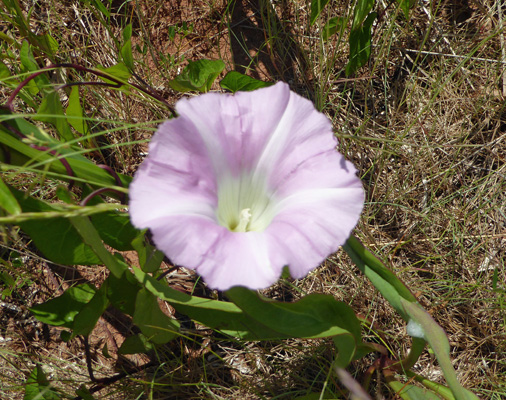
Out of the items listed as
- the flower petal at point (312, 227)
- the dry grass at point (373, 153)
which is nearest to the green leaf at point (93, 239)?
the flower petal at point (312, 227)

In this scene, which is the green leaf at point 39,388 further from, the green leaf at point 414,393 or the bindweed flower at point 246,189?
the green leaf at point 414,393

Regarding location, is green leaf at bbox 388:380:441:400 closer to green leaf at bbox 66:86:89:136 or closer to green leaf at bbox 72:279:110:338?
green leaf at bbox 72:279:110:338

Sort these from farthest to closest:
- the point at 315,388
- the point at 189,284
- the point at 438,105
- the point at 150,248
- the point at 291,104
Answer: the point at 438,105
the point at 189,284
the point at 315,388
the point at 150,248
the point at 291,104

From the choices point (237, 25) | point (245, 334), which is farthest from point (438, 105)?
point (245, 334)

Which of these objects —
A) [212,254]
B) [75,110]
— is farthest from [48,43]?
[212,254]

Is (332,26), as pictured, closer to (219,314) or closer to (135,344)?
(219,314)

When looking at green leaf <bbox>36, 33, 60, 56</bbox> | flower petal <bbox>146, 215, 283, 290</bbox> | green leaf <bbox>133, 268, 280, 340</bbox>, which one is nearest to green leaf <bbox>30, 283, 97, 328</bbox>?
green leaf <bbox>133, 268, 280, 340</bbox>

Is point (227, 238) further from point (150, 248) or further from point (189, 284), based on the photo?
point (189, 284)
